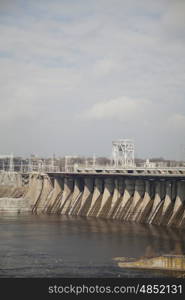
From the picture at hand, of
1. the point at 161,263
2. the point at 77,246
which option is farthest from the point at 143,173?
the point at 161,263

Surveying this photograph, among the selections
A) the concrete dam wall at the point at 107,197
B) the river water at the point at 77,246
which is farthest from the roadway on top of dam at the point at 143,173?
the river water at the point at 77,246

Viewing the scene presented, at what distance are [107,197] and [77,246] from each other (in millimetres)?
26681

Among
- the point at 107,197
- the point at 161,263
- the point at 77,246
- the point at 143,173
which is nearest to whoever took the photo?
the point at 161,263

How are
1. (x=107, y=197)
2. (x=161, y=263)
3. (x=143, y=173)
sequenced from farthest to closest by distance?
1. (x=107, y=197)
2. (x=143, y=173)
3. (x=161, y=263)

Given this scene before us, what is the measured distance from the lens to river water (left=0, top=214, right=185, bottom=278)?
39.9m

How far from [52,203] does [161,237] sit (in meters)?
32.6

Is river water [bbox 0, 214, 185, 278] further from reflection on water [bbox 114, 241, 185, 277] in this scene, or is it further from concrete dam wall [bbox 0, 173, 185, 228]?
concrete dam wall [bbox 0, 173, 185, 228]

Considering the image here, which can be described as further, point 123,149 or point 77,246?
point 123,149

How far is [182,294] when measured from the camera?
3184 cm

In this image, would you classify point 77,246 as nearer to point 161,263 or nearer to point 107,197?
point 161,263

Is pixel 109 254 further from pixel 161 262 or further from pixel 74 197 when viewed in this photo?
pixel 74 197

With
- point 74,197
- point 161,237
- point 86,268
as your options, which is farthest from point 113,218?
point 86,268

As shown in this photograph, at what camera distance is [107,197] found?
252 feet

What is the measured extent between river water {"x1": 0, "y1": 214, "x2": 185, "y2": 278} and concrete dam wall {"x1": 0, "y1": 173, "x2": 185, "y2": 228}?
2.44m
